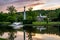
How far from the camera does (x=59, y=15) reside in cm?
2797

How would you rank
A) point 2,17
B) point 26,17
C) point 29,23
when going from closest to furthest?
point 29,23, point 26,17, point 2,17

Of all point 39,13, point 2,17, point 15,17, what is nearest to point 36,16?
point 39,13

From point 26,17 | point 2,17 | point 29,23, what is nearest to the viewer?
point 29,23

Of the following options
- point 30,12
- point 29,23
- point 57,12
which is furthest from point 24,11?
point 57,12

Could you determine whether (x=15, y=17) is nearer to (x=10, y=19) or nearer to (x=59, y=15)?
(x=10, y=19)

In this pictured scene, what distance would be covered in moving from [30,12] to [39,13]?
1.73 meters

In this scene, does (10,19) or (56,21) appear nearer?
(56,21)

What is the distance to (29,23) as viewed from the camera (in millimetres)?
26344

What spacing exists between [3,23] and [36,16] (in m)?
4.77

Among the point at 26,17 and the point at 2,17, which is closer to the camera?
the point at 26,17

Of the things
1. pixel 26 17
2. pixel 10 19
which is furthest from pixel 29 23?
pixel 10 19

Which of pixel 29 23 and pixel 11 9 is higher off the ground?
pixel 11 9

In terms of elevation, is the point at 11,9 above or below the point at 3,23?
above

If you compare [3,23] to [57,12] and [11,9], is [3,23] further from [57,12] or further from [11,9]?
[57,12]
